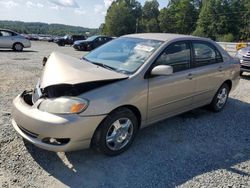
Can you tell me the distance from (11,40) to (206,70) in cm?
1524

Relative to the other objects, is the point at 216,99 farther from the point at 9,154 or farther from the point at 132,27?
the point at 132,27

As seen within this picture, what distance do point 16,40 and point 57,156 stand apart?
51.6ft

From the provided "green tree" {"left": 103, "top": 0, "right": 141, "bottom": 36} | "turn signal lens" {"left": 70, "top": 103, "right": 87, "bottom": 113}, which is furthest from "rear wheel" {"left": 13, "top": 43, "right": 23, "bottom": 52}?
"green tree" {"left": 103, "top": 0, "right": 141, "bottom": 36}

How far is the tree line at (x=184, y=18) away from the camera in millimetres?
77644

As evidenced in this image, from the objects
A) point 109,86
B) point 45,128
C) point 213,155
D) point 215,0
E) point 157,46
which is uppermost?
point 215,0

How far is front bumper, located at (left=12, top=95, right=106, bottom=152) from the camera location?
10.3 ft

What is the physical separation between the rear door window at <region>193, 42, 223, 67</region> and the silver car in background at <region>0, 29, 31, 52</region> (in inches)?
588

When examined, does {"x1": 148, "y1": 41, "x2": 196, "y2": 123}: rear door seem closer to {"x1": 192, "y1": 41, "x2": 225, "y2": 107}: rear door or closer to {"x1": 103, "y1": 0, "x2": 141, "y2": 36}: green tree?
{"x1": 192, "y1": 41, "x2": 225, "y2": 107}: rear door

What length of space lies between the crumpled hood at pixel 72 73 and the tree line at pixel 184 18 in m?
63.6

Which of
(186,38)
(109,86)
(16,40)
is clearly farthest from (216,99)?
(16,40)

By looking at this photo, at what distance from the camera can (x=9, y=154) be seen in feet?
11.9

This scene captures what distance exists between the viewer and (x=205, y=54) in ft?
17.0

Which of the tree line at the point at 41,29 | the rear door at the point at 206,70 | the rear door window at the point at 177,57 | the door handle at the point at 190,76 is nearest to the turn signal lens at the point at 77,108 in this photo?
the rear door window at the point at 177,57

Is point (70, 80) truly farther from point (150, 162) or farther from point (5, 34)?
point (5, 34)
